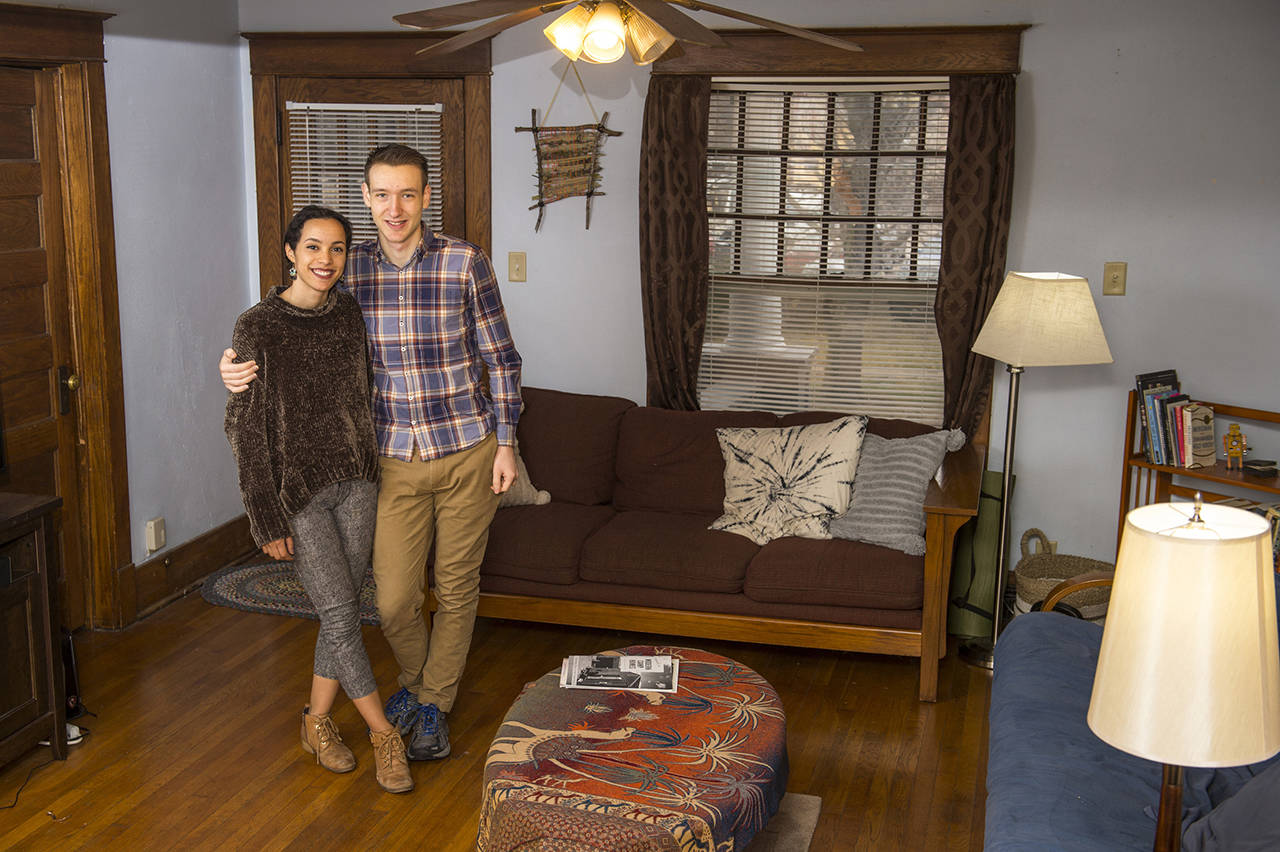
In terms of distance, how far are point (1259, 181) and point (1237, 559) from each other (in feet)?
10.0

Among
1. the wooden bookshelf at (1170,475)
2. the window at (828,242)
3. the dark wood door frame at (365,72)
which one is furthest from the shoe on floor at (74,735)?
the wooden bookshelf at (1170,475)

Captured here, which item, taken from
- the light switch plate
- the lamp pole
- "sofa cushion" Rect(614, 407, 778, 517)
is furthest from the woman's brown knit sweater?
the lamp pole

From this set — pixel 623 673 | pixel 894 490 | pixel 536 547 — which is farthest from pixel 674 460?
pixel 623 673

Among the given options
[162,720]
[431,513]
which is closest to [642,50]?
[431,513]

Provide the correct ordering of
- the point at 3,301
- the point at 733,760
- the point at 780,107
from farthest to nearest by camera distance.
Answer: the point at 780,107
the point at 3,301
the point at 733,760

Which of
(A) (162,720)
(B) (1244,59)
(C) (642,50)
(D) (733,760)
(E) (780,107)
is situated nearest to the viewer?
(D) (733,760)

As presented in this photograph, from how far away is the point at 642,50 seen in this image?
2.86m

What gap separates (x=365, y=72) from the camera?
16.0 feet

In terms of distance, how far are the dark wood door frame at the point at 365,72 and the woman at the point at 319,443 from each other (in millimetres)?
1863

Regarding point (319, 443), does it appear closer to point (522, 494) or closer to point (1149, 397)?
point (522, 494)

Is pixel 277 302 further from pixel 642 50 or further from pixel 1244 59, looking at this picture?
pixel 1244 59

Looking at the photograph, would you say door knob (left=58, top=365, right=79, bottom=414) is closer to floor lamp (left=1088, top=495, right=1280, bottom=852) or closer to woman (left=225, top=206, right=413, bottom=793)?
woman (left=225, top=206, right=413, bottom=793)

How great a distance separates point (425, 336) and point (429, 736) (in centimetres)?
112

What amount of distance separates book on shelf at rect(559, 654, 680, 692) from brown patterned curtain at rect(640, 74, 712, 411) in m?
1.83
